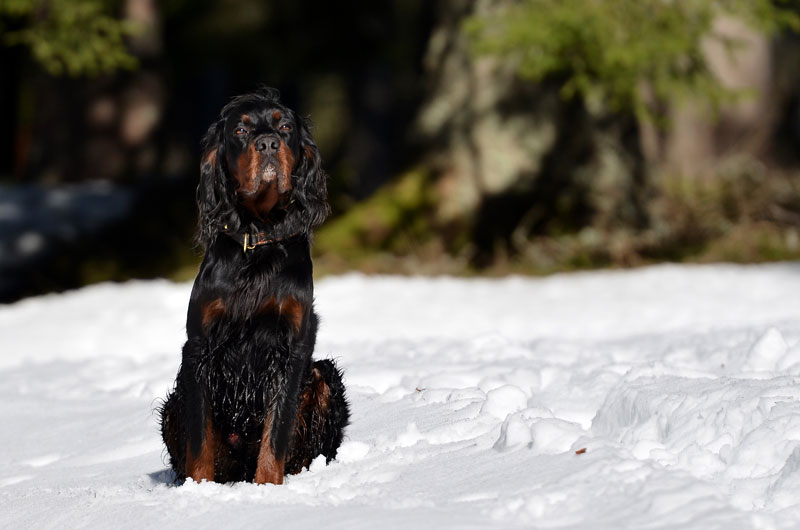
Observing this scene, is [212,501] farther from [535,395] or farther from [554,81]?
[554,81]

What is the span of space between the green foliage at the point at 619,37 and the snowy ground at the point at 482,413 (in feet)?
5.67

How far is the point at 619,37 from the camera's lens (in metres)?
9.34

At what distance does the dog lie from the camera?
4.27 m

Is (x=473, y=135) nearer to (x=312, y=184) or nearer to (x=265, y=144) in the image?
(x=312, y=184)

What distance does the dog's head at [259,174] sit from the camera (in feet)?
14.3

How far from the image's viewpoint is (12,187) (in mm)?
15156

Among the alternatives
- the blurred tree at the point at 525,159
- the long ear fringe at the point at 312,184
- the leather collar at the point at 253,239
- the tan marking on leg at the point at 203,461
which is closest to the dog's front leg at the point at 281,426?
the tan marking on leg at the point at 203,461

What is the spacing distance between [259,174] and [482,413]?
139 centimetres

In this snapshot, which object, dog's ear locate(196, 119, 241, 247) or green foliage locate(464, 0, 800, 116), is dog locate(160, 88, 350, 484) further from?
green foliage locate(464, 0, 800, 116)

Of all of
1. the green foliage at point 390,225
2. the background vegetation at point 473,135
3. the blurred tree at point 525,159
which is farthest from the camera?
the green foliage at point 390,225

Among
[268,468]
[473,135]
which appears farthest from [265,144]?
[473,135]

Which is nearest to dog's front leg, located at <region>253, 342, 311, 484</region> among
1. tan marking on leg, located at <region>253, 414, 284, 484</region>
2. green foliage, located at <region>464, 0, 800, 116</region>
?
tan marking on leg, located at <region>253, 414, 284, 484</region>

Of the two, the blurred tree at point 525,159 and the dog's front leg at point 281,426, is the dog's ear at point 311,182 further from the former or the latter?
the blurred tree at point 525,159

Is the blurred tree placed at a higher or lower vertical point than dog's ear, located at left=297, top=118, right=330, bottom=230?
higher
